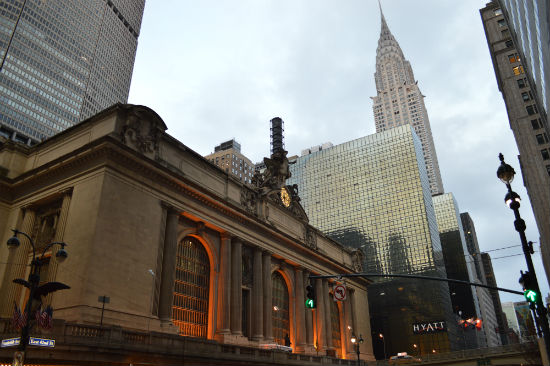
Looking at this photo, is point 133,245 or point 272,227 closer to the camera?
point 133,245

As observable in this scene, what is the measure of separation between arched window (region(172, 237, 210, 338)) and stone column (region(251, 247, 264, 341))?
6154mm

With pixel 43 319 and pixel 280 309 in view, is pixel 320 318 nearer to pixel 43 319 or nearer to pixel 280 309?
pixel 280 309

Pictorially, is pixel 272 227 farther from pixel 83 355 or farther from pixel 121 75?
pixel 121 75

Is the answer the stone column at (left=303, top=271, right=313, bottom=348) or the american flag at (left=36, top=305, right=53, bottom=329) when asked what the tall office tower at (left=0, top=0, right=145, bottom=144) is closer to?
the stone column at (left=303, top=271, right=313, bottom=348)

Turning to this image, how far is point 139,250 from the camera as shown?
33.3 metres

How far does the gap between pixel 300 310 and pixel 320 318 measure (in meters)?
4.66

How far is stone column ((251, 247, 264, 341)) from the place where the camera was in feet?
144

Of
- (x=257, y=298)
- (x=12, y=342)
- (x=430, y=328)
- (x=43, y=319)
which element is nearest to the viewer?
(x=12, y=342)

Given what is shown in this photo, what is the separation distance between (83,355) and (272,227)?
2894 cm

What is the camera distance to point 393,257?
306ft

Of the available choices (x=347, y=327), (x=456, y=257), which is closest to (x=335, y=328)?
(x=347, y=327)

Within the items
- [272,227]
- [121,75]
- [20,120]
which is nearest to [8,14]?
[20,120]

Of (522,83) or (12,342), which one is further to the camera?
(522,83)

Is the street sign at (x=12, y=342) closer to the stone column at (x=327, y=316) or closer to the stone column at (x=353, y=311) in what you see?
the stone column at (x=327, y=316)
